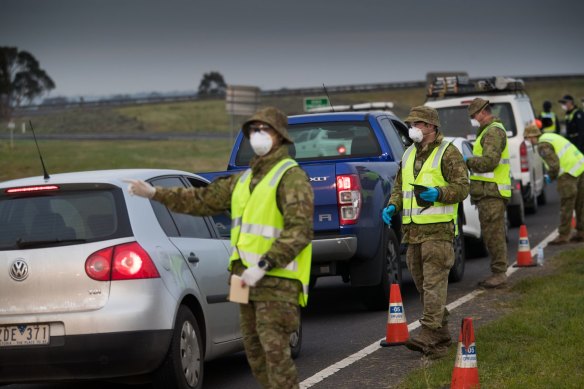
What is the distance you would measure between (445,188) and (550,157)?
849 cm

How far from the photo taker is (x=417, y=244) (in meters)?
9.38

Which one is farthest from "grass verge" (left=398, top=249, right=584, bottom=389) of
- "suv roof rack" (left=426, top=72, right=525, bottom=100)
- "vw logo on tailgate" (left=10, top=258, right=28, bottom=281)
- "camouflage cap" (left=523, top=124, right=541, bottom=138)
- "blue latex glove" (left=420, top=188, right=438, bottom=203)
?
"suv roof rack" (left=426, top=72, right=525, bottom=100)

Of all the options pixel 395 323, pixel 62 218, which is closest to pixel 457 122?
pixel 395 323

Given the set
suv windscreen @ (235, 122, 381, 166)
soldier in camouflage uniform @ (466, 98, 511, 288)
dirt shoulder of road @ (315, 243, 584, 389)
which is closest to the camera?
dirt shoulder of road @ (315, 243, 584, 389)

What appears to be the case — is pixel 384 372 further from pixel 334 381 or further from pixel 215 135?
pixel 215 135

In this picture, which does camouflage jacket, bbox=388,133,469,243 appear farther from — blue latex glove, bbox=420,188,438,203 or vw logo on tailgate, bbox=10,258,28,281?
vw logo on tailgate, bbox=10,258,28,281

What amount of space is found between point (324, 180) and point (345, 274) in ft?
3.49

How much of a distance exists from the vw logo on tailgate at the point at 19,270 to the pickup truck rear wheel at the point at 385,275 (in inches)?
191

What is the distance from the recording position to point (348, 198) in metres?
11.1

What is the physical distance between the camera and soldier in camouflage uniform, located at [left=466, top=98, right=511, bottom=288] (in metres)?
12.9

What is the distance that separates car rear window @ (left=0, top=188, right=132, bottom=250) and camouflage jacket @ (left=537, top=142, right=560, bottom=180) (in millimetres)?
10822

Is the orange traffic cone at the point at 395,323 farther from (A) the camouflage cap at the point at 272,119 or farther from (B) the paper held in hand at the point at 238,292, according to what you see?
(B) the paper held in hand at the point at 238,292

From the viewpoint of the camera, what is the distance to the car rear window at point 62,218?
7.40 metres

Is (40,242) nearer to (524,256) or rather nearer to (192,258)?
(192,258)
